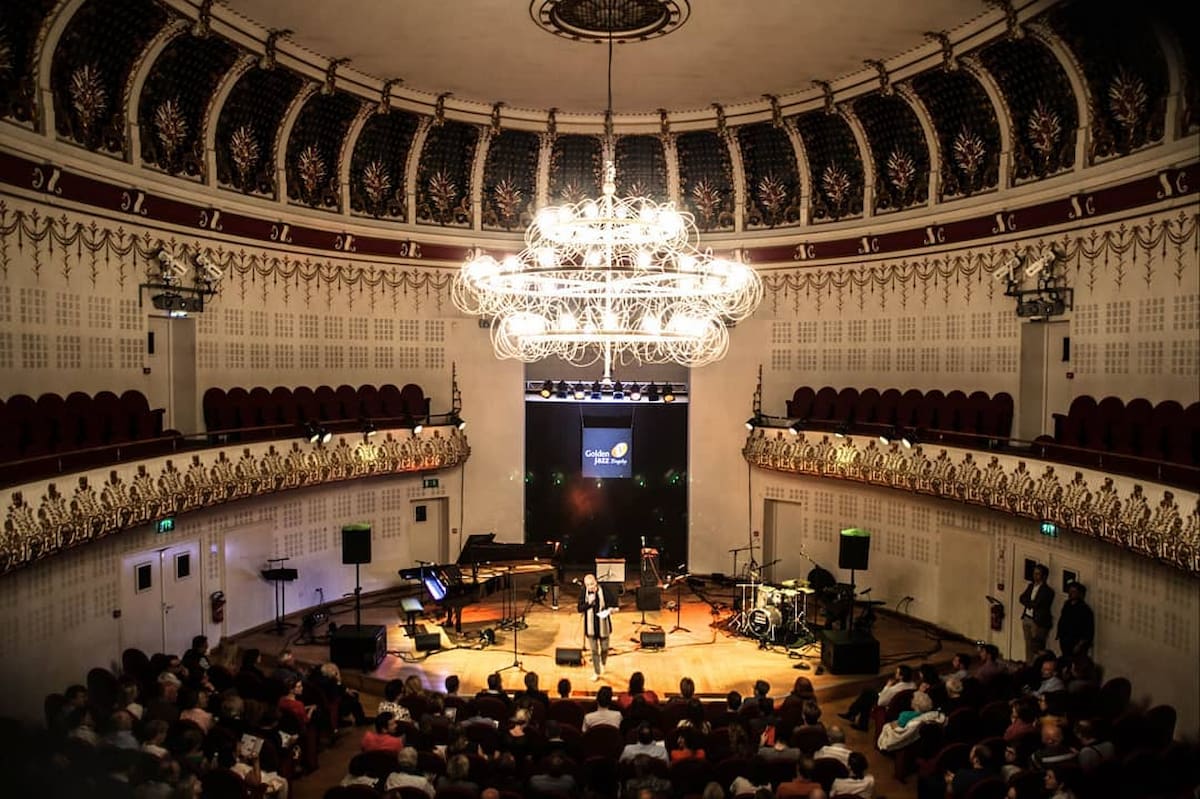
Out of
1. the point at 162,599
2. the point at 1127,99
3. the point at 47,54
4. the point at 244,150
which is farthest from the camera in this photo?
the point at 244,150

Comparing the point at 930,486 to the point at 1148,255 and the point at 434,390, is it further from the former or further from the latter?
the point at 434,390

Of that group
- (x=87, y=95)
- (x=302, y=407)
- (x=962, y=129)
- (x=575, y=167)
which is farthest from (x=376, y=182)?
(x=962, y=129)

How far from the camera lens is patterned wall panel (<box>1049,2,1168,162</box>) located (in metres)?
11.9

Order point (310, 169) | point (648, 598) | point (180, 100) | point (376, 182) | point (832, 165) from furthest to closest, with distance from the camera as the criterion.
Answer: point (376, 182), point (832, 165), point (310, 169), point (648, 598), point (180, 100)

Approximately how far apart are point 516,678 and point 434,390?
332 inches

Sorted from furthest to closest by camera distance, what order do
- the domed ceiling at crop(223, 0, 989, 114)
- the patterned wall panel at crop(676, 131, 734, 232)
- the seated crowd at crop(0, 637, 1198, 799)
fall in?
1. the patterned wall panel at crop(676, 131, 734, 232)
2. the domed ceiling at crop(223, 0, 989, 114)
3. the seated crowd at crop(0, 637, 1198, 799)

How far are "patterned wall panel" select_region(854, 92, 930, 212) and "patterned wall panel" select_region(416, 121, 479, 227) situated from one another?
887 centimetres

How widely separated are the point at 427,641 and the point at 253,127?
10558 millimetres

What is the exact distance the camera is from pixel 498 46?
15.2m

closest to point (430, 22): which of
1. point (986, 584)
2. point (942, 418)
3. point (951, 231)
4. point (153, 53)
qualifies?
point (153, 53)

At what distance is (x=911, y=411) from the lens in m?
16.8

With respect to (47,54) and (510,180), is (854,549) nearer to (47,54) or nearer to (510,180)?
(510,180)

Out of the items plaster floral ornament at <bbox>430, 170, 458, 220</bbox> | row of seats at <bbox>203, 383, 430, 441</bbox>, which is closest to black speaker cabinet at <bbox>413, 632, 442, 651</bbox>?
row of seats at <bbox>203, 383, 430, 441</bbox>

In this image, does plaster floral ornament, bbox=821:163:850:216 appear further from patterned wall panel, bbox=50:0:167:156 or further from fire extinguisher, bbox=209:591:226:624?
fire extinguisher, bbox=209:591:226:624
